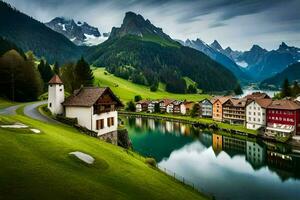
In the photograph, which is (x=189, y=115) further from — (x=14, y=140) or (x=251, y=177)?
(x=14, y=140)

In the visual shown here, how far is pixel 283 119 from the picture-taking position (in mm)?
104938

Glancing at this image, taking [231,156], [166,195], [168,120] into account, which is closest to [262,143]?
[231,156]

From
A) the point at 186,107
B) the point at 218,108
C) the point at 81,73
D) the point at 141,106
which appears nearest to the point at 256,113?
the point at 218,108

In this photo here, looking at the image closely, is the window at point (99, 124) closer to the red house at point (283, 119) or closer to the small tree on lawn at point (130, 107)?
the red house at point (283, 119)

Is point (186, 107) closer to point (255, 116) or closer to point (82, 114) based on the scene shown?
point (255, 116)

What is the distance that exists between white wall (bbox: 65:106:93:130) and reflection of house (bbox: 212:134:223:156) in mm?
46466

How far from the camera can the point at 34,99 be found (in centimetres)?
9094

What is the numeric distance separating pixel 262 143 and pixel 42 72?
293ft

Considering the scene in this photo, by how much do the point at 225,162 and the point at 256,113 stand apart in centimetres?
4534

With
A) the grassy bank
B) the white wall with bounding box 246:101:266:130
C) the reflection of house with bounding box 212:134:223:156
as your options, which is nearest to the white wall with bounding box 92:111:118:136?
the reflection of house with bounding box 212:134:223:156

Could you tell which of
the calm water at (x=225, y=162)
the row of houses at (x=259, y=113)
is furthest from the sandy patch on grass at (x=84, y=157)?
the row of houses at (x=259, y=113)

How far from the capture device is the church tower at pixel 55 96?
51000 mm

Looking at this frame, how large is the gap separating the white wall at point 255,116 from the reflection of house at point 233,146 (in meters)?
15.3

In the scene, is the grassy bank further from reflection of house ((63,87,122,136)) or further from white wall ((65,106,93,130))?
white wall ((65,106,93,130))
